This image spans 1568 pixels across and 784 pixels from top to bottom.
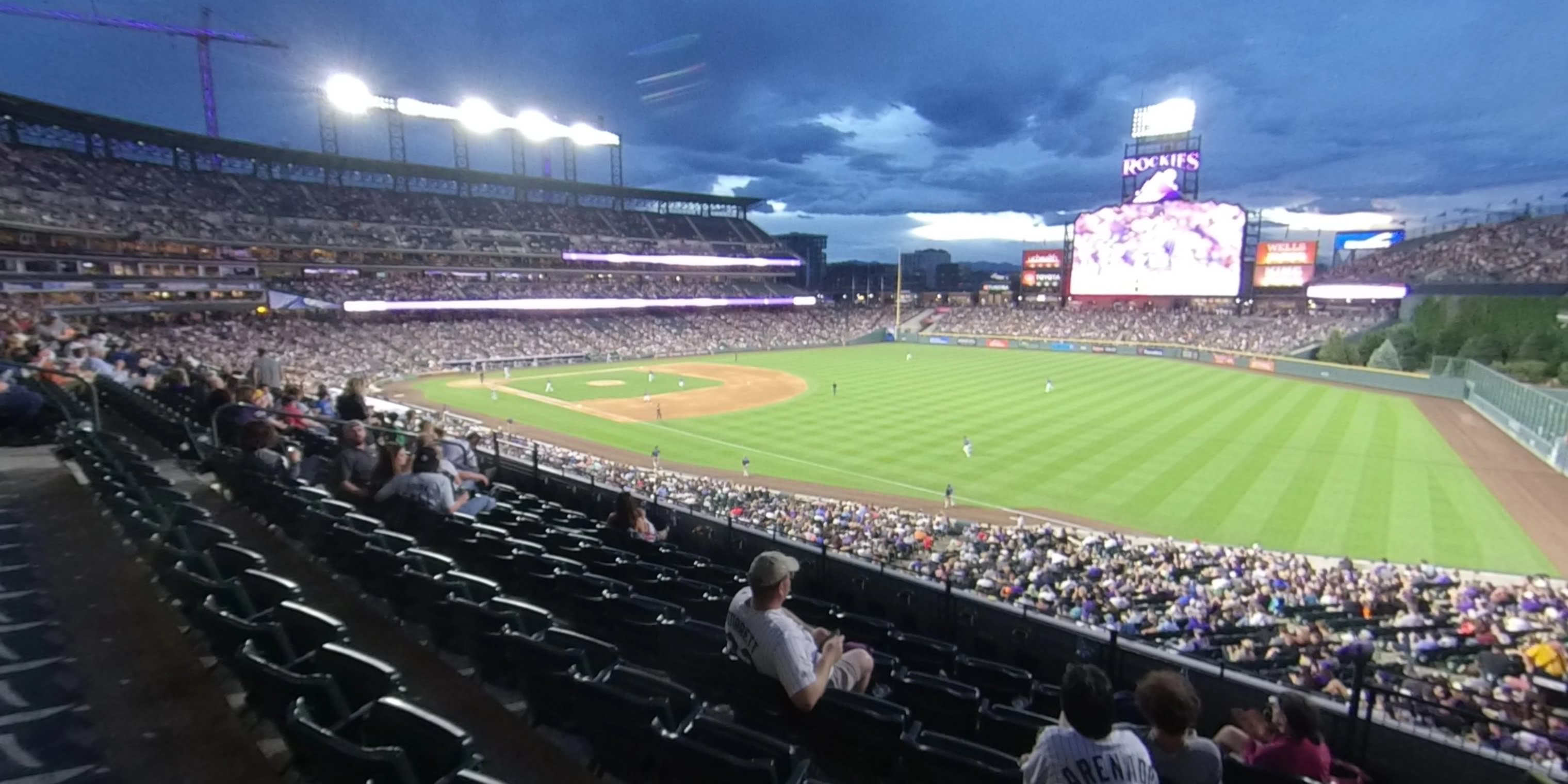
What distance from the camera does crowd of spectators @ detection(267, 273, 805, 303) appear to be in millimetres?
57875

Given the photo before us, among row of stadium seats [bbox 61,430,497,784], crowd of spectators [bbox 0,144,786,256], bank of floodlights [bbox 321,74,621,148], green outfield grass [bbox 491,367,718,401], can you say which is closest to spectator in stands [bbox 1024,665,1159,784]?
row of stadium seats [bbox 61,430,497,784]

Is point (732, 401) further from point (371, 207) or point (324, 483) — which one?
point (371, 207)

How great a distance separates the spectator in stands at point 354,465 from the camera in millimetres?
7594

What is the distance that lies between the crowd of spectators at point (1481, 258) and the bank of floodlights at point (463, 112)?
7359 cm

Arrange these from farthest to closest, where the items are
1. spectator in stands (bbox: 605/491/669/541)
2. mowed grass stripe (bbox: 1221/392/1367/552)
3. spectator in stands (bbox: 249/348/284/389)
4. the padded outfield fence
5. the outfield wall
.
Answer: the outfield wall, the padded outfield fence, mowed grass stripe (bbox: 1221/392/1367/552), spectator in stands (bbox: 249/348/284/389), spectator in stands (bbox: 605/491/669/541)

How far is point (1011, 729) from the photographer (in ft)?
13.0

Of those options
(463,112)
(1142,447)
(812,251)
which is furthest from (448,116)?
(812,251)

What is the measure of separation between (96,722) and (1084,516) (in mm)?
20730

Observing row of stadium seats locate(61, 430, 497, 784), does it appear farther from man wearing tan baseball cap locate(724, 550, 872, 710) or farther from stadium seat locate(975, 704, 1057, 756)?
stadium seat locate(975, 704, 1057, 756)

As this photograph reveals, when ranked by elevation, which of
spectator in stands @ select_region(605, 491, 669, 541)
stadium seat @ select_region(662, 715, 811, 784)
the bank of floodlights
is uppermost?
the bank of floodlights

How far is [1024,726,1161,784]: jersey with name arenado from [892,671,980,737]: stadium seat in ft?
4.82

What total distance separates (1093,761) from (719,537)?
7.06 meters

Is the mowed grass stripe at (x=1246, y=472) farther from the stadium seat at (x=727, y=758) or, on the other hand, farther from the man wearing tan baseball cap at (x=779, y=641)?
the stadium seat at (x=727, y=758)

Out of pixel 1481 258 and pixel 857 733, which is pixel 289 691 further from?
pixel 1481 258
